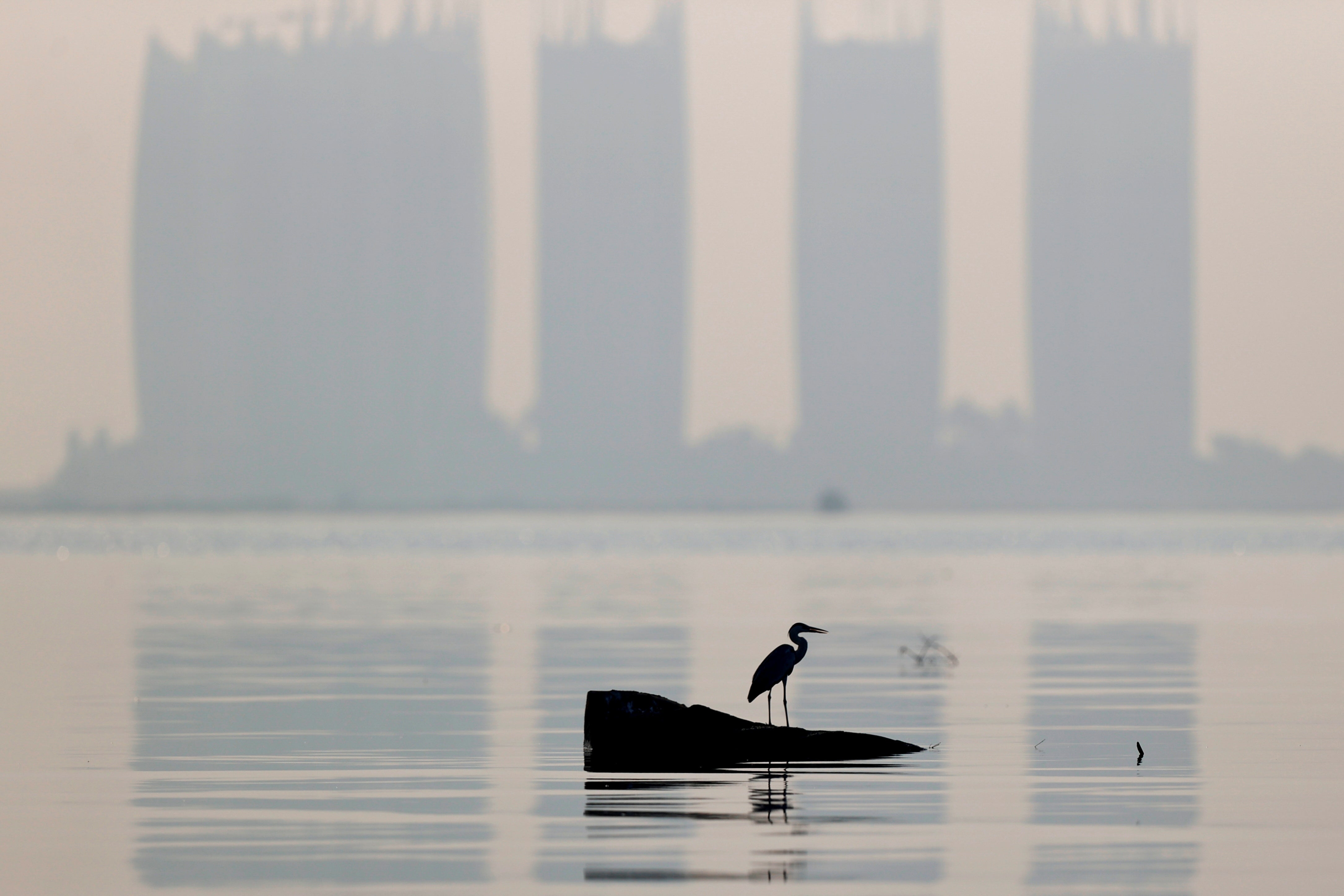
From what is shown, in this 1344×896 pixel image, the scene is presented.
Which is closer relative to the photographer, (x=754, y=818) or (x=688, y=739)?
(x=754, y=818)

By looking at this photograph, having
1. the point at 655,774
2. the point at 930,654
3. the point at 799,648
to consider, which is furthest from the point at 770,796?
the point at 930,654

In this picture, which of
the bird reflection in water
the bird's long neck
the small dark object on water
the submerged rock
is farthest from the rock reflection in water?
the small dark object on water

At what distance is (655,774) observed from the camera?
22062mm

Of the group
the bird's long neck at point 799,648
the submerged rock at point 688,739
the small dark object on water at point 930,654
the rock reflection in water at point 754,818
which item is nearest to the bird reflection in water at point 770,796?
the rock reflection in water at point 754,818

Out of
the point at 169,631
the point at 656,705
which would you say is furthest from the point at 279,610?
the point at 656,705

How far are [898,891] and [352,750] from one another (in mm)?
10615

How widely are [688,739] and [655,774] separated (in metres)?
0.78

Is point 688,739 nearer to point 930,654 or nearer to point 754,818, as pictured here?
point 754,818

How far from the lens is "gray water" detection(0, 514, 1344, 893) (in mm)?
16719

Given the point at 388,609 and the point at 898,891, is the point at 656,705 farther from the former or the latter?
the point at 388,609

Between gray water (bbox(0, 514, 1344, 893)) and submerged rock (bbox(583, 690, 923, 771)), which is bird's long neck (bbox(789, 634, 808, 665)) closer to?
submerged rock (bbox(583, 690, 923, 771))

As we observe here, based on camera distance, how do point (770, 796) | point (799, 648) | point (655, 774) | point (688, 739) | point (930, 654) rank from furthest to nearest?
point (930, 654), point (799, 648), point (688, 739), point (655, 774), point (770, 796)

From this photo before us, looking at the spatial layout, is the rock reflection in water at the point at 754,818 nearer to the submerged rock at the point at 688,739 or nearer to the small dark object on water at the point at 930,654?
the submerged rock at the point at 688,739

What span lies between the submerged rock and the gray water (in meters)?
0.58
